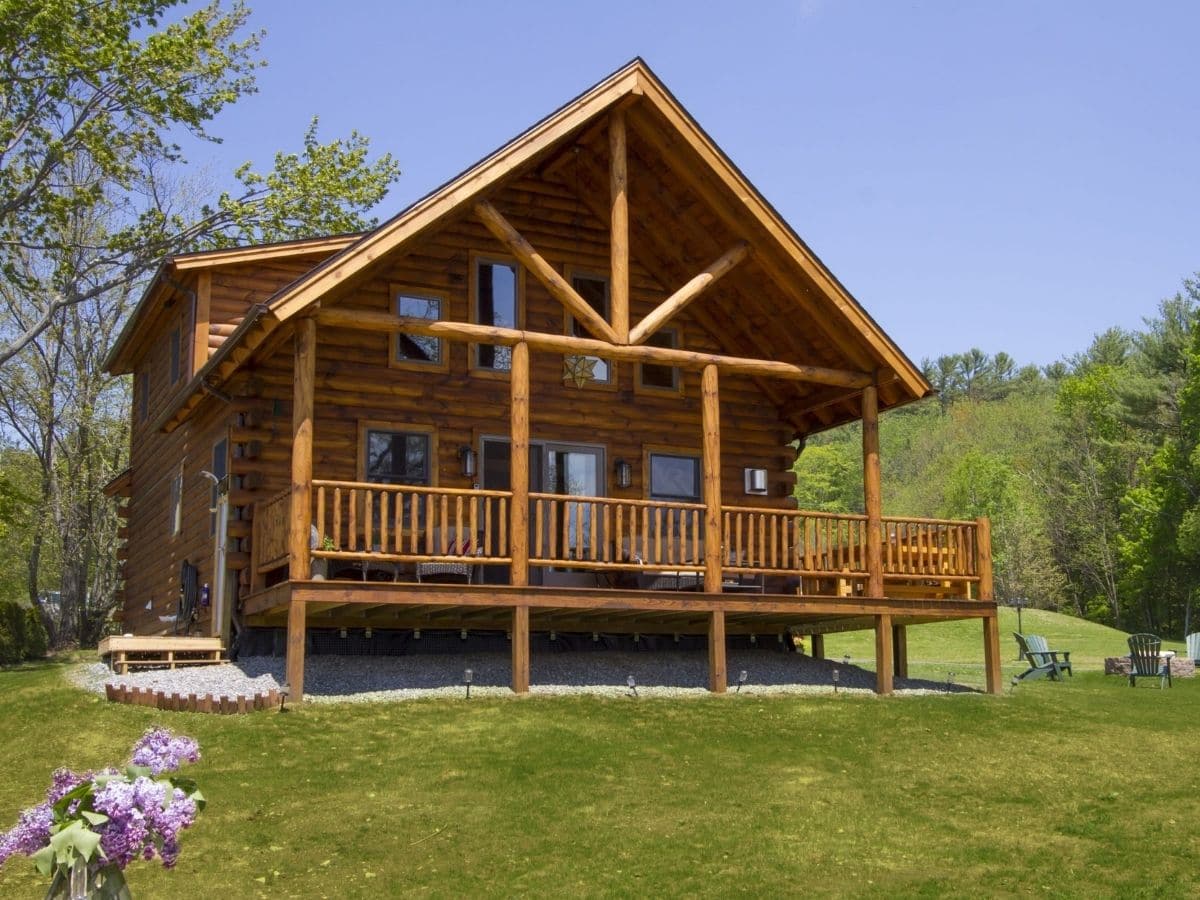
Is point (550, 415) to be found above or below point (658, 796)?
above

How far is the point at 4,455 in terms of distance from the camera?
42531 mm

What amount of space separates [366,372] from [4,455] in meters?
27.7

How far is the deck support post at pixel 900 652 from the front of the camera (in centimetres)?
2114

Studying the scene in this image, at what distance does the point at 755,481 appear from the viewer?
21.8 meters

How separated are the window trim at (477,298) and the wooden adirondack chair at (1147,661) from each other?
10.5m

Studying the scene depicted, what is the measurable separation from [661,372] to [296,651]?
27.5 feet

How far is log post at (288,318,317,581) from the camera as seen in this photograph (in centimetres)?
1555

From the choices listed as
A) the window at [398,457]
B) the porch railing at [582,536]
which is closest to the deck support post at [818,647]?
the porch railing at [582,536]

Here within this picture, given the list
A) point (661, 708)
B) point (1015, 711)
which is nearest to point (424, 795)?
point (661, 708)

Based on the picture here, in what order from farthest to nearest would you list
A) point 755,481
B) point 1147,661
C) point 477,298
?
point 755,481
point 1147,661
point 477,298

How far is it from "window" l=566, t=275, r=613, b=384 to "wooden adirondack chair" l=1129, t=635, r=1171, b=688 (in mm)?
9043

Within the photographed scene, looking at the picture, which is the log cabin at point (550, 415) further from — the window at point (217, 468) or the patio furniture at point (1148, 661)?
the patio furniture at point (1148, 661)

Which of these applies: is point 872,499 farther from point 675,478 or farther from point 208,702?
point 208,702

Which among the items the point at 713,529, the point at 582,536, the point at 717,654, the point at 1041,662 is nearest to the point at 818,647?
the point at 1041,662
